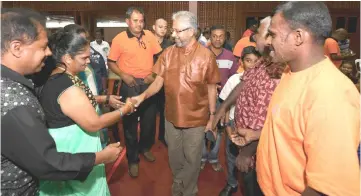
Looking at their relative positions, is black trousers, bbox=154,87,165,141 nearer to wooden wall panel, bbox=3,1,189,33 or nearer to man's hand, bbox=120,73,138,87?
man's hand, bbox=120,73,138,87

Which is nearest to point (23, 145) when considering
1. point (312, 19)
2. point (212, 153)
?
point (312, 19)

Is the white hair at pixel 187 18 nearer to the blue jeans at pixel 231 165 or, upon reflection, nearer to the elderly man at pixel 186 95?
the elderly man at pixel 186 95

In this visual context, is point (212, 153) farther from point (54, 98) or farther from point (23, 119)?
point (23, 119)

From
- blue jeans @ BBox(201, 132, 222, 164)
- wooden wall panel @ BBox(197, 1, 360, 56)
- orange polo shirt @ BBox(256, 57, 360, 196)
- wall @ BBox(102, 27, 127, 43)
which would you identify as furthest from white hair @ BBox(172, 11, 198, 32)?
wall @ BBox(102, 27, 127, 43)

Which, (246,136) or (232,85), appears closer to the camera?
(246,136)

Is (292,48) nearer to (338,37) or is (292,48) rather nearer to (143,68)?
(143,68)

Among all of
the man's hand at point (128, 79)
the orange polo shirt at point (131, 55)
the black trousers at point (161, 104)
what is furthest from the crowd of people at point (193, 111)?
the black trousers at point (161, 104)

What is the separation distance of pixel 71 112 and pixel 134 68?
→ 192 centimetres

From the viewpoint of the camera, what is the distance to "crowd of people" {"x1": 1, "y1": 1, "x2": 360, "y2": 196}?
40.6 inches

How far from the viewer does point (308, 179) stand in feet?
3.48

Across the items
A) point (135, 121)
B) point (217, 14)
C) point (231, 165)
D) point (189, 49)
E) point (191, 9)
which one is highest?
point (191, 9)

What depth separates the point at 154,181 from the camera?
10.4ft

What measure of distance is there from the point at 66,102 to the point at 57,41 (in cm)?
39

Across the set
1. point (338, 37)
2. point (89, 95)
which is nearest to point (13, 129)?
point (89, 95)
